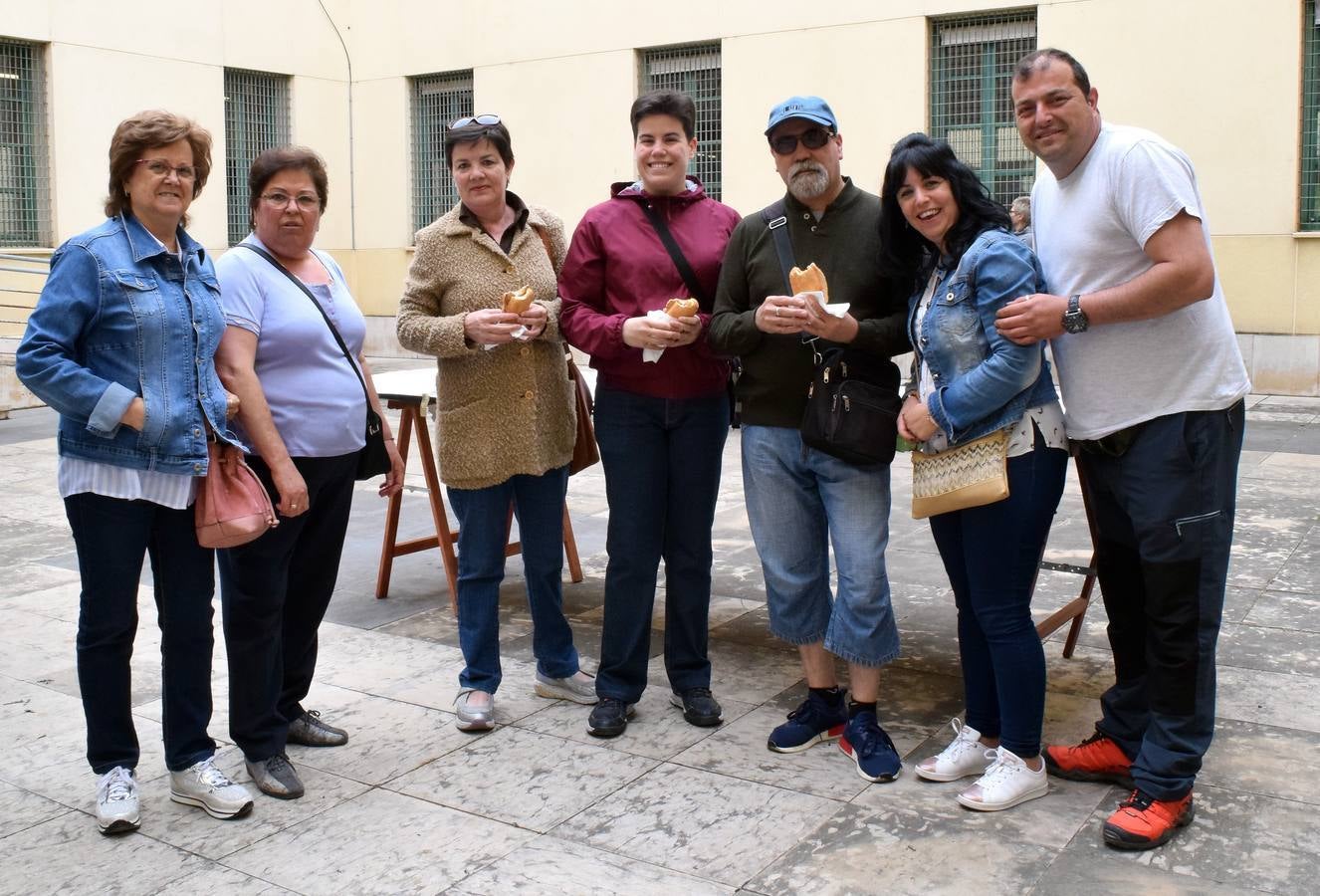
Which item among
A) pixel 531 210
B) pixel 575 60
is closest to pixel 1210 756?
pixel 531 210

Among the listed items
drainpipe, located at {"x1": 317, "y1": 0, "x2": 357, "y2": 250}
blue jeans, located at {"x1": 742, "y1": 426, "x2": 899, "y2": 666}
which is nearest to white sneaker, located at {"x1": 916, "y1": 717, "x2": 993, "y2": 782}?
blue jeans, located at {"x1": 742, "y1": 426, "x2": 899, "y2": 666}

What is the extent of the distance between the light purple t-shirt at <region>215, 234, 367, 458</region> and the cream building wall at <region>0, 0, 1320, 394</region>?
11018 millimetres

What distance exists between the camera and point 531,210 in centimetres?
Result: 457

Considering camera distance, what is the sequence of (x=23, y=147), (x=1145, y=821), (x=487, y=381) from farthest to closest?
(x=23, y=147) → (x=487, y=381) → (x=1145, y=821)

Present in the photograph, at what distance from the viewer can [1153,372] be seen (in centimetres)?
337

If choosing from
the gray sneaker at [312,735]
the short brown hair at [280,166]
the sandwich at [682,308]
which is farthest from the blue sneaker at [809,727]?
the short brown hair at [280,166]

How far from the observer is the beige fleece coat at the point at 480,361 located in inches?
169

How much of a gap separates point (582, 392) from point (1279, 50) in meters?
10.3

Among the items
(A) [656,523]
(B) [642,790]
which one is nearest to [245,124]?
(A) [656,523]

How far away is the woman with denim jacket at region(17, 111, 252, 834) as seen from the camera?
334cm

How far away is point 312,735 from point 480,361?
1.31 meters

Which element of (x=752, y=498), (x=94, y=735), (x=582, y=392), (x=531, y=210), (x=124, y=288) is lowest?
(x=94, y=735)

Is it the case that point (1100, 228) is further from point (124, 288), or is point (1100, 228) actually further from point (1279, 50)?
point (1279, 50)

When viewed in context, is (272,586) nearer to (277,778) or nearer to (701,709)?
(277,778)
